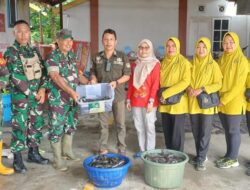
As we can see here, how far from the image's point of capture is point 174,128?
3895 millimetres

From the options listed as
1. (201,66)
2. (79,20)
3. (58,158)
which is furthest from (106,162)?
(79,20)

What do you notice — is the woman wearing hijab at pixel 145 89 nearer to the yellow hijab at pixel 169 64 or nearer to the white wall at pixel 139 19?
the yellow hijab at pixel 169 64

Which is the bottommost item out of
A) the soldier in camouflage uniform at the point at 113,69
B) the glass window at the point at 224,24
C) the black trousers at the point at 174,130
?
the black trousers at the point at 174,130

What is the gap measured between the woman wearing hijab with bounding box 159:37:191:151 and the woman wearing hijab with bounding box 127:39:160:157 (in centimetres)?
10

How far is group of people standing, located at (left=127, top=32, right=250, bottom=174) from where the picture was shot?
358cm

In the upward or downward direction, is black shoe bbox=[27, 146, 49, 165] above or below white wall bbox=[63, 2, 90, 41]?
below

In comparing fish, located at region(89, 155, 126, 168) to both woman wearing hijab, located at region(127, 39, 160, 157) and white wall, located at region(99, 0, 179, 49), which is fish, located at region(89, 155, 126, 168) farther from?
white wall, located at region(99, 0, 179, 49)

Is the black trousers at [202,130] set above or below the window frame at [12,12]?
below

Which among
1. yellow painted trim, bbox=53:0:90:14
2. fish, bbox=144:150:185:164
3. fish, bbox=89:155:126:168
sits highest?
yellow painted trim, bbox=53:0:90:14

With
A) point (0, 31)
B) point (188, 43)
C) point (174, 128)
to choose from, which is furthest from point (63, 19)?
point (174, 128)

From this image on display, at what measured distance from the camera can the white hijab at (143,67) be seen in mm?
3863

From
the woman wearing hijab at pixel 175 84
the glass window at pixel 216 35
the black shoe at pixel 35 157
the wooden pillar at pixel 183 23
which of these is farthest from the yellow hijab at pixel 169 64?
the glass window at pixel 216 35

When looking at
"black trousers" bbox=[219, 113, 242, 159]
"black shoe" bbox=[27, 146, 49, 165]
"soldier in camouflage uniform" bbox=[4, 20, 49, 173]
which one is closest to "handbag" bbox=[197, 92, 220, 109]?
"black trousers" bbox=[219, 113, 242, 159]

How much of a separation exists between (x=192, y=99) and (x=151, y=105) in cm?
48
